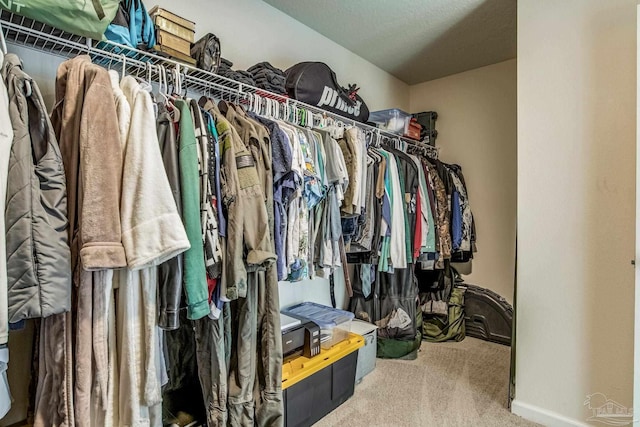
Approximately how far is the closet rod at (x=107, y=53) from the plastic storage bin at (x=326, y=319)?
52.5 inches

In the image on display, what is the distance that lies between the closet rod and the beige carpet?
71.0 inches

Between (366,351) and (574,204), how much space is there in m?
1.50

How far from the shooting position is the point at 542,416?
73.5 inches

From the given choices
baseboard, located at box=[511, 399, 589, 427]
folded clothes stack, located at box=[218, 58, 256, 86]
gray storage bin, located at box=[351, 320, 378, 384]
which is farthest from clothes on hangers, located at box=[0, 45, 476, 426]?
baseboard, located at box=[511, 399, 589, 427]

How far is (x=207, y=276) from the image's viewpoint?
1273mm

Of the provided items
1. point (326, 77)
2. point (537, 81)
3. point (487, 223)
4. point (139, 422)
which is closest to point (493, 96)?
point (487, 223)

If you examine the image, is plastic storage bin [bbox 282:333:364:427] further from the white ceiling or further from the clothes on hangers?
the white ceiling

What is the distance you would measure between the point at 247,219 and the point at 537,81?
173 centimetres

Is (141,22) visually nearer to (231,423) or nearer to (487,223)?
(231,423)

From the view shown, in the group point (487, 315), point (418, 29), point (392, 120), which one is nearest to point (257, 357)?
point (392, 120)

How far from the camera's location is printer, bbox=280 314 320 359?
6.07 feet

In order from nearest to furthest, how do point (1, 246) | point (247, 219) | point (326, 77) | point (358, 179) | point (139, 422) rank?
1. point (1, 246)
2. point (139, 422)
3. point (247, 219)
4. point (358, 179)
5. point (326, 77)

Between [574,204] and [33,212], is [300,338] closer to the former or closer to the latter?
[33,212]

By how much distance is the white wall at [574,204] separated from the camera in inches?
65.4
